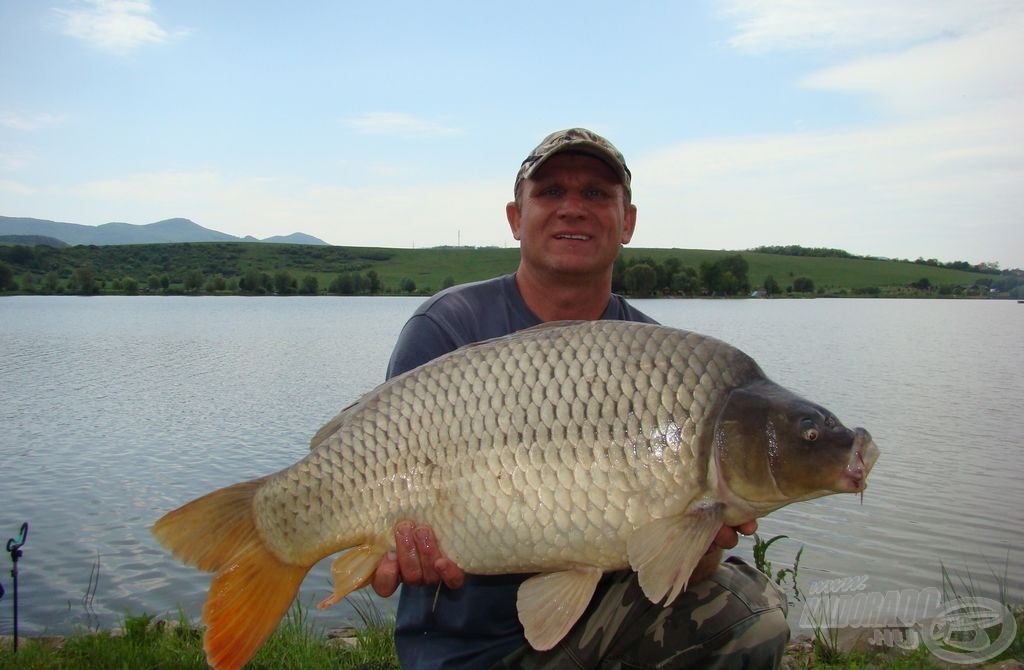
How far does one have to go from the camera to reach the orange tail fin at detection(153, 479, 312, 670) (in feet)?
5.92

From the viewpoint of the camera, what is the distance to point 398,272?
208 ft

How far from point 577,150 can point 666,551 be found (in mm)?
1409

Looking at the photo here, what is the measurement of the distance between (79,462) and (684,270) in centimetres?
4723

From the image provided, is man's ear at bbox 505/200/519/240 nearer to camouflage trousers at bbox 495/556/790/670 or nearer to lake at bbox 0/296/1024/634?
camouflage trousers at bbox 495/556/790/670

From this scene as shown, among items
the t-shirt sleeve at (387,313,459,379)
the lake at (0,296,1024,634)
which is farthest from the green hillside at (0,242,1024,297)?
the t-shirt sleeve at (387,313,459,379)

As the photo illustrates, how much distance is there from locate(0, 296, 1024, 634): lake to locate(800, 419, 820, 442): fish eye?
3251 mm

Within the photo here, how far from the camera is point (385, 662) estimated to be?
3010mm

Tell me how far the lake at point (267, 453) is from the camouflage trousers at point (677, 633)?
2356 millimetres

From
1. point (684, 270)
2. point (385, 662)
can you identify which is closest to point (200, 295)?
point (684, 270)

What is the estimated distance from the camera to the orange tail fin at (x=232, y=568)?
1.80 metres

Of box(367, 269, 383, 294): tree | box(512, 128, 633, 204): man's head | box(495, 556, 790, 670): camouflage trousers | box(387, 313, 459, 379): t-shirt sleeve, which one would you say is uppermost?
box(512, 128, 633, 204): man's head

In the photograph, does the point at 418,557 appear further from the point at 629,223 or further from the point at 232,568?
the point at 629,223

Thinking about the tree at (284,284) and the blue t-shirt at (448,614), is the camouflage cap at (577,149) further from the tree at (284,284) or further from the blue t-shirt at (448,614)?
A: the tree at (284,284)

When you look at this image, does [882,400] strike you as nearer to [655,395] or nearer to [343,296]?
[655,395]
